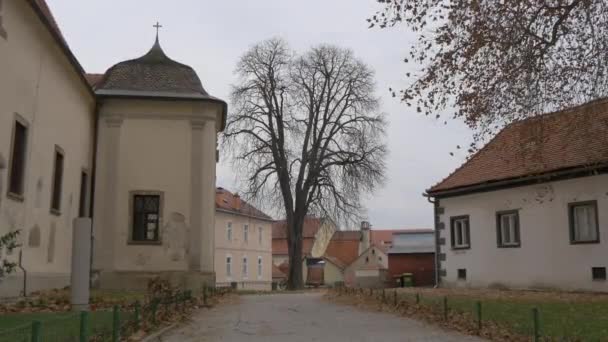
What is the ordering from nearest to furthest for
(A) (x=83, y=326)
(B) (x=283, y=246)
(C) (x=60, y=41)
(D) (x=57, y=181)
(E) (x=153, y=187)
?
(A) (x=83, y=326)
(C) (x=60, y=41)
(D) (x=57, y=181)
(E) (x=153, y=187)
(B) (x=283, y=246)

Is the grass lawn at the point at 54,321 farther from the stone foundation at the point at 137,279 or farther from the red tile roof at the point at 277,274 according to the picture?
the red tile roof at the point at 277,274

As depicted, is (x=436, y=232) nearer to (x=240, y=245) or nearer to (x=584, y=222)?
(x=584, y=222)

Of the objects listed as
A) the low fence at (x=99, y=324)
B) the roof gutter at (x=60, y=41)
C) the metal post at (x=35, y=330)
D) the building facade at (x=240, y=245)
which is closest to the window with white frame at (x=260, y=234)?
the building facade at (x=240, y=245)

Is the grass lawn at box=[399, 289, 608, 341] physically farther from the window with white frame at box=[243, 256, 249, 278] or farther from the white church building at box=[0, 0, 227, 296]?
the window with white frame at box=[243, 256, 249, 278]

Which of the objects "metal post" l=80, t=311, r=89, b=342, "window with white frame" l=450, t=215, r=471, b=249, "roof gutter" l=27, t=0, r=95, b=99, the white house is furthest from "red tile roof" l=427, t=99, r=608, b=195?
"roof gutter" l=27, t=0, r=95, b=99

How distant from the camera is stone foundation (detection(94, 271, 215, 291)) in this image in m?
22.9

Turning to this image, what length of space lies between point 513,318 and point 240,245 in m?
54.1

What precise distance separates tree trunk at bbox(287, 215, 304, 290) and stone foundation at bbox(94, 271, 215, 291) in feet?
53.6

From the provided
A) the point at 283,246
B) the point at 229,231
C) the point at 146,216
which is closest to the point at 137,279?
the point at 146,216

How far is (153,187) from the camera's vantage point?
23.8 meters

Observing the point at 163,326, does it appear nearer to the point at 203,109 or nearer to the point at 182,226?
the point at 182,226

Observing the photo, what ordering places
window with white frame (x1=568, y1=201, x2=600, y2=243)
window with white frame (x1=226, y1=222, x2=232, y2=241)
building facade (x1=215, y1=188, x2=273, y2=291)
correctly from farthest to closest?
window with white frame (x1=226, y1=222, x2=232, y2=241)
building facade (x1=215, y1=188, x2=273, y2=291)
window with white frame (x1=568, y1=201, x2=600, y2=243)

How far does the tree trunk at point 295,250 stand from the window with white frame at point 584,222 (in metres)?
19.8

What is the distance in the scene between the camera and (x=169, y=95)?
2427 centimetres
